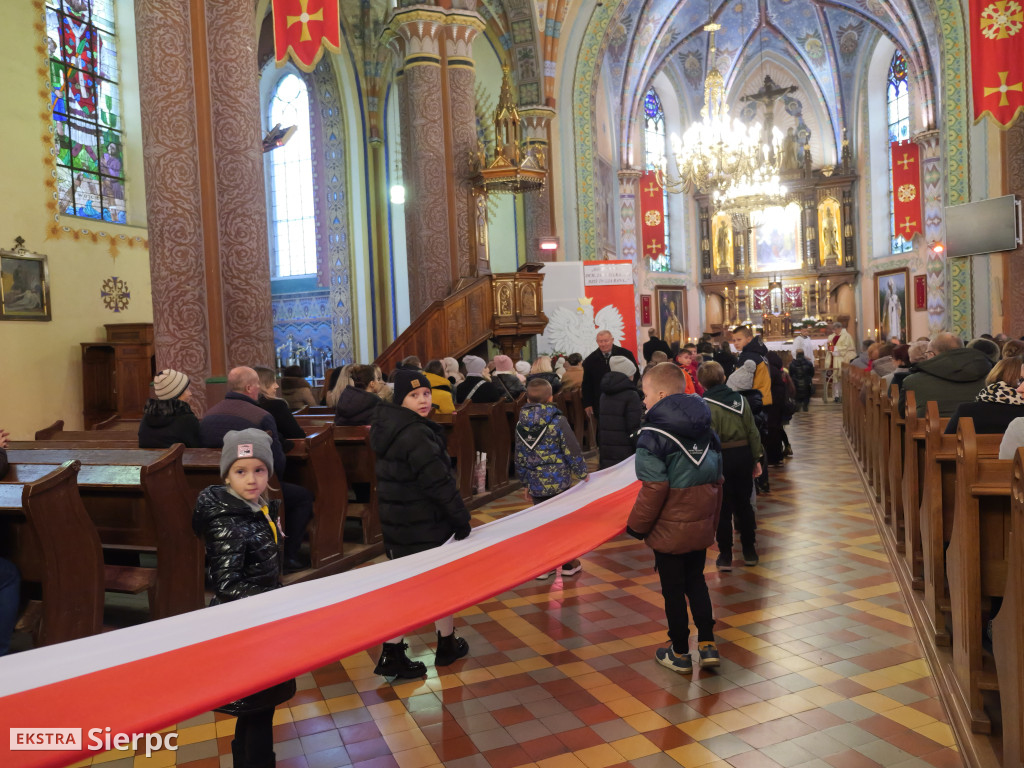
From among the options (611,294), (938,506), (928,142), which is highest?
(928,142)

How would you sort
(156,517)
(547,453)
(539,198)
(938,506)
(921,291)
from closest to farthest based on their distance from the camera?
(938,506), (156,517), (547,453), (539,198), (921,291)

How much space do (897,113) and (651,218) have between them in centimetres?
852

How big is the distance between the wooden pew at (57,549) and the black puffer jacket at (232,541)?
167cm

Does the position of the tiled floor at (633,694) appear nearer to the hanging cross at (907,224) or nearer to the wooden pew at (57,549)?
the wooden pew at (57,549)

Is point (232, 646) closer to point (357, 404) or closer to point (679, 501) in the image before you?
point (679, 501)

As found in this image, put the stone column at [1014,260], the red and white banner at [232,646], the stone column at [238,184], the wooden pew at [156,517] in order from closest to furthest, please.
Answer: the red and white banner at [232,646], the wooden pew at [156,517], the stone column at [238,184], the stone column at [1014,260]

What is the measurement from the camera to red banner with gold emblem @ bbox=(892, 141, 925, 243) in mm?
24234

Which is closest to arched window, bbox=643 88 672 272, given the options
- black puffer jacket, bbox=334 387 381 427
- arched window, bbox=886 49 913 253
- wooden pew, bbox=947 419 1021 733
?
arched window, bbox=886 49 913 253

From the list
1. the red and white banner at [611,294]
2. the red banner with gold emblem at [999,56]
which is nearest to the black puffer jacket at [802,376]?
the red and white banner at [611,294]

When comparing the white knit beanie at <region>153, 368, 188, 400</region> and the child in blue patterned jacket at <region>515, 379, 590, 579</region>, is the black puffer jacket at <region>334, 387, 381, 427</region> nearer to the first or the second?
the white knit beanie at <region>153, 368, 188, 400</region>

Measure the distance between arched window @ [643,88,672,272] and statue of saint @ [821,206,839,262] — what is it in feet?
17.0

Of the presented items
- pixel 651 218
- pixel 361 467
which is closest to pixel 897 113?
pixel 651 218

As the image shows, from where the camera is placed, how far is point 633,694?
12.4 ft

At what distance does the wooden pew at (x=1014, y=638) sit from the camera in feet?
7.37
